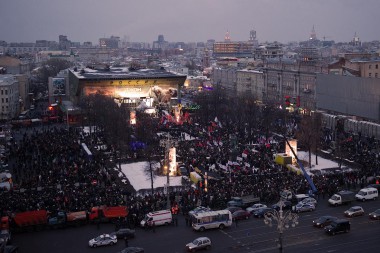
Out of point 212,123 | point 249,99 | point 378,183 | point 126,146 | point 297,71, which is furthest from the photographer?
point 297,71

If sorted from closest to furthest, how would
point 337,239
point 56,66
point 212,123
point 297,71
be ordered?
point 337,239 < point 212,123 < point 297,71 < point 56,66

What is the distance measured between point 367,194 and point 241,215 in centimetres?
586

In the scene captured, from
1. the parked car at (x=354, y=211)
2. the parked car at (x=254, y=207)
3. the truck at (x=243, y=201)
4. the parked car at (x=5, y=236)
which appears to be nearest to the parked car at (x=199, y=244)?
the parked car at (x=254, y=207)

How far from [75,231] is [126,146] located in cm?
1227

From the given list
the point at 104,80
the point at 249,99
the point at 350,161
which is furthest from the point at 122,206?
the point at 104,80

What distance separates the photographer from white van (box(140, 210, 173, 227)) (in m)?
17.5

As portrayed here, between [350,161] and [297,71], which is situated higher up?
[297,71]

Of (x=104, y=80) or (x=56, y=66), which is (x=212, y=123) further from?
(x=56, y=66)

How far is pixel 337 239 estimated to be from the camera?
53.0 ft

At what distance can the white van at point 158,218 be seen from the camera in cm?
1755

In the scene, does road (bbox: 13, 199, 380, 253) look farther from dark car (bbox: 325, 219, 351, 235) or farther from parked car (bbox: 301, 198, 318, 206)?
parked car (bbox: 301, 198, 318, 206)

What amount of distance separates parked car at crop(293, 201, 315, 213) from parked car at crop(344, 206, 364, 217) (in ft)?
4.40

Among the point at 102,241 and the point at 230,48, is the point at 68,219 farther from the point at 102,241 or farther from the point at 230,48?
the point at 230,48

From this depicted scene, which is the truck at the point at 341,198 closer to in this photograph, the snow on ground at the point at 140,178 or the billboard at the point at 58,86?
the snow on ground at the point at 140,178
